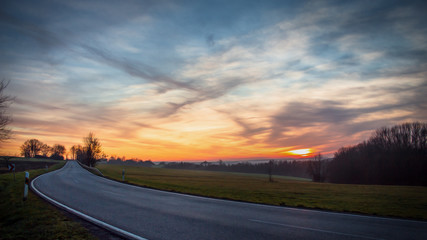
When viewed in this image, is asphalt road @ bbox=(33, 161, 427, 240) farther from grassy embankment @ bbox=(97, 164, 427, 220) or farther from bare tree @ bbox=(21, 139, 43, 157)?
bare tree @ bbox=(21, 139, 43, 157)

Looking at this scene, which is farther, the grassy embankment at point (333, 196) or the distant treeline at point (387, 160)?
the distant treeline at point (387, 160)

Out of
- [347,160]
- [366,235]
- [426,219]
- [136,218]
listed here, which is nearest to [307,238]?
[366,235]

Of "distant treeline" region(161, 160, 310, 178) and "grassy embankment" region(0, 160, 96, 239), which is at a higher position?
"grassy embankment" region(0, 160, 96, 239)

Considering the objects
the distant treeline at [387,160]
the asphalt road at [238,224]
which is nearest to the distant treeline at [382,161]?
the distant treeline at [387,160]

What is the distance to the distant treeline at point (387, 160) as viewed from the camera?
51.0 metres

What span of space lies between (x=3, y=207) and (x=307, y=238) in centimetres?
1376

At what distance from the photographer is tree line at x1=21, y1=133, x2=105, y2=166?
6228 centimetres

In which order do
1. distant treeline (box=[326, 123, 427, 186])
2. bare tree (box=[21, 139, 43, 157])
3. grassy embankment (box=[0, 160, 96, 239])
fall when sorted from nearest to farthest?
grassy embankment (box=[0, 160, 96, 239]) < distant treeline (box=[326, 123, 427, 186]) < bare tree (box=[21, 139, 43, 157])

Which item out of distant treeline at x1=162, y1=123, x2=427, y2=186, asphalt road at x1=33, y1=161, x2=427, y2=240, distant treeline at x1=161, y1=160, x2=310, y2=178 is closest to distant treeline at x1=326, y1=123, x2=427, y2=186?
distant treeline at x1=162, y1=123, x2=427, y2=186

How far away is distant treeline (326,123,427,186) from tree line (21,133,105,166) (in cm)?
7465

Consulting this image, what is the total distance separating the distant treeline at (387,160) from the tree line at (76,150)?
245ft

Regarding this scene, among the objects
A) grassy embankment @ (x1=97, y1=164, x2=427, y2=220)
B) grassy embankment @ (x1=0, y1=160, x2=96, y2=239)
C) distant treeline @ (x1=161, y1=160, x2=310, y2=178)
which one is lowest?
distant treeline @ (x1=161, y1=160, x2=310, y2=178)

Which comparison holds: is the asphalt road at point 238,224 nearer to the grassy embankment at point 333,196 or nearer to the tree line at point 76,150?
the grassy embankment at point 333,196

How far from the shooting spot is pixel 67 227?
6.93m
